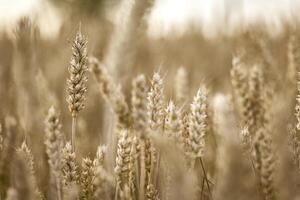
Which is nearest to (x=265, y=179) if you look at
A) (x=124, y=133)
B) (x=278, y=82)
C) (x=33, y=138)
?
(x=124, y=133)

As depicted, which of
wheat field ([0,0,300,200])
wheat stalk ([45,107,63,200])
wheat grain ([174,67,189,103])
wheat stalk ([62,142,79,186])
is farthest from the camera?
wheat grain ([174,67,189,103])

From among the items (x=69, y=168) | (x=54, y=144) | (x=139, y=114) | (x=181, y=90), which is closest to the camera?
(x=139, y=114)

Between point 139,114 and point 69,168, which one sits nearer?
point 139,114

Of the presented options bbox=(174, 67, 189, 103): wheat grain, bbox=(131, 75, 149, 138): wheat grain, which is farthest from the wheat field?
bbox=(174, 67, 189, 103): wheat grain

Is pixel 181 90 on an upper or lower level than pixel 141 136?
upper

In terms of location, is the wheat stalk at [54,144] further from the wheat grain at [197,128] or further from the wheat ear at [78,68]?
the wheat grain at [197,128]

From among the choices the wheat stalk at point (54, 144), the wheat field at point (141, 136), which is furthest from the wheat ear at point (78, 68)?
the wheat stalk at point (54, 144)

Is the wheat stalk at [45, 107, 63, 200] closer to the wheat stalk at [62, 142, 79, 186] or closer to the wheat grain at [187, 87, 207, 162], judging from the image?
the wheat stalk at [62, 142, 79, 186]

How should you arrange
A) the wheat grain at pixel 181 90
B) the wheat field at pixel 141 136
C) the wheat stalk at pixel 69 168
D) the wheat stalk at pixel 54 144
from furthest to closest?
the wheat grain at pixel 181 90 → the wheat stalk at pixel 69 168 → the wheat stalk at pixel 54 144 → the wheat field at pixel 141 136

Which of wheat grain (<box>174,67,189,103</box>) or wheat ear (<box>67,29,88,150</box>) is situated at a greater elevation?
wheat grain (<box>174,67,189,103</box>)

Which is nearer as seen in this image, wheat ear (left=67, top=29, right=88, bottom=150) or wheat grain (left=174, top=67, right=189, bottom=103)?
wheat ear (left=67, top=29, right=88, bottom=150)

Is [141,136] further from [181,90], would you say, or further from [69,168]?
[181,90]

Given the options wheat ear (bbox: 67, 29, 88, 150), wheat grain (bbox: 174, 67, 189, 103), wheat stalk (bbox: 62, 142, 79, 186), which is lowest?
wheat stalk (bbox: 62, 142, 79, 186)

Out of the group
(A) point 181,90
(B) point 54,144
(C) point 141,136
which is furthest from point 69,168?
(A) point 181,90
